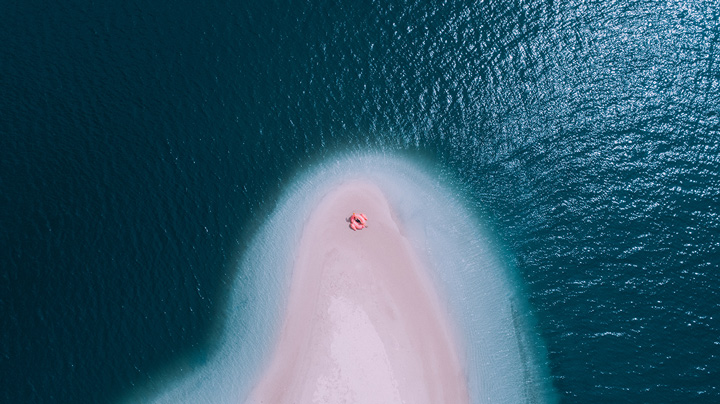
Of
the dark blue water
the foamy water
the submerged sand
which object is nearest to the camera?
the submerged sand

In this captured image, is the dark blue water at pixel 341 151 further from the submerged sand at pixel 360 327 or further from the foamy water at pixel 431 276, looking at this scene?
the submerged sand at pixel 360 327

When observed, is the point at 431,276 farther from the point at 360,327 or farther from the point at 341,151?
the point at 341,151

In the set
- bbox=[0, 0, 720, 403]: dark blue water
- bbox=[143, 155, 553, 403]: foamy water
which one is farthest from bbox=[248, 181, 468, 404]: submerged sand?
bbox=[0, 0, 720, 403]: dark blue water

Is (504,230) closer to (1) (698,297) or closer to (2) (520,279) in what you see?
(2) (520,279)

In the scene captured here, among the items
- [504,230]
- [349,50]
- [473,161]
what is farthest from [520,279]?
[349,50]

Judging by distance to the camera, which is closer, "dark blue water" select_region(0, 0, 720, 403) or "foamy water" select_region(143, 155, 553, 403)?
"foamy water" select_region(143, 155, 553, 403)

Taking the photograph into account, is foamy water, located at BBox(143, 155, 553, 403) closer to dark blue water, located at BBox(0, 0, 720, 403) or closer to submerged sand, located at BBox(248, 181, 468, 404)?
submerged sand, located at BBox(248, 181, 468, 404)

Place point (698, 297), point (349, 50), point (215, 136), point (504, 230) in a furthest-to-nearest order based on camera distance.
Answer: point (349, 50) → point (215, 136) → point (504, 230) → point (698, 297)

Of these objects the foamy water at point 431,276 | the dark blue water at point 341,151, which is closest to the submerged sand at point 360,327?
the foamy water at point 431,276
